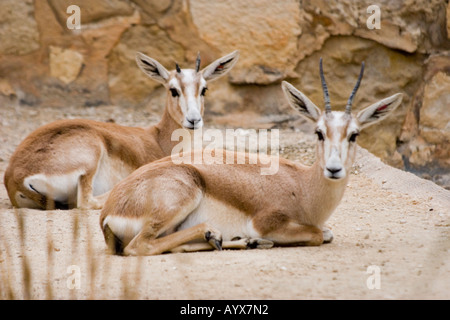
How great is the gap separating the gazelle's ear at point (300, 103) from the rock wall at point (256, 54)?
16.7 ft

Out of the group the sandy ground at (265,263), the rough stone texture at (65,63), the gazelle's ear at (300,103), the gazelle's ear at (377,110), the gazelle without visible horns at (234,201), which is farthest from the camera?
the rough stone texture at (65,63)

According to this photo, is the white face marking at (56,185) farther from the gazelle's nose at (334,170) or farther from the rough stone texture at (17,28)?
the rough stone texture at (17,28)

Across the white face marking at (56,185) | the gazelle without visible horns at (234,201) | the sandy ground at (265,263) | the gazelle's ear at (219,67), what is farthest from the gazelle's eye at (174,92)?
the gazelle without visible horns at (234,201)

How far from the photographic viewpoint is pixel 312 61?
11.6 metres

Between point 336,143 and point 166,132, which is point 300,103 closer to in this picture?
point 336,143

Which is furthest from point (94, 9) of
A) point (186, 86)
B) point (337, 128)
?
point (337, 128)

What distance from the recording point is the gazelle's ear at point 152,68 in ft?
29.8

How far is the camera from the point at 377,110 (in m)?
6.26

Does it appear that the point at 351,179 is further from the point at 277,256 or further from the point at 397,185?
the point at 277,256

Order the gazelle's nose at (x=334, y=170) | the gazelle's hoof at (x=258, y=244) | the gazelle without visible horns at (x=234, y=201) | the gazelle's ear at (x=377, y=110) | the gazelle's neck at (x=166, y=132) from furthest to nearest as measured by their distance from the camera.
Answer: the gazelle's neck at (x=166, y=132), the gazelle's ear at (x=377, y=110), the gazelle's hoof at (x=258, y=244), the gazelle without visible horns at (x=234, y=201), the gazelle's nose at (x=334, y=170)

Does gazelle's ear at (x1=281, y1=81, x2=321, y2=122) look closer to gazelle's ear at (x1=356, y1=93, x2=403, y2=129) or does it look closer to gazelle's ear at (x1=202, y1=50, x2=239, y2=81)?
gazelle's ear at (x1=356, y1=93, x2=403, y2=129)

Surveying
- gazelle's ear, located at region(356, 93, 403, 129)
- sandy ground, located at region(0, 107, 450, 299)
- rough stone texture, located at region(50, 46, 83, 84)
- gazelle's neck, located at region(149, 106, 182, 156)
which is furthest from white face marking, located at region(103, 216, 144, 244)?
rough stone texture, located at region(50, 46, 83, 84)

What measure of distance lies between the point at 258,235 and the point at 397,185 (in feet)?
9.67

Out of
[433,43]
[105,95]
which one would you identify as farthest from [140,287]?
[433,43]
